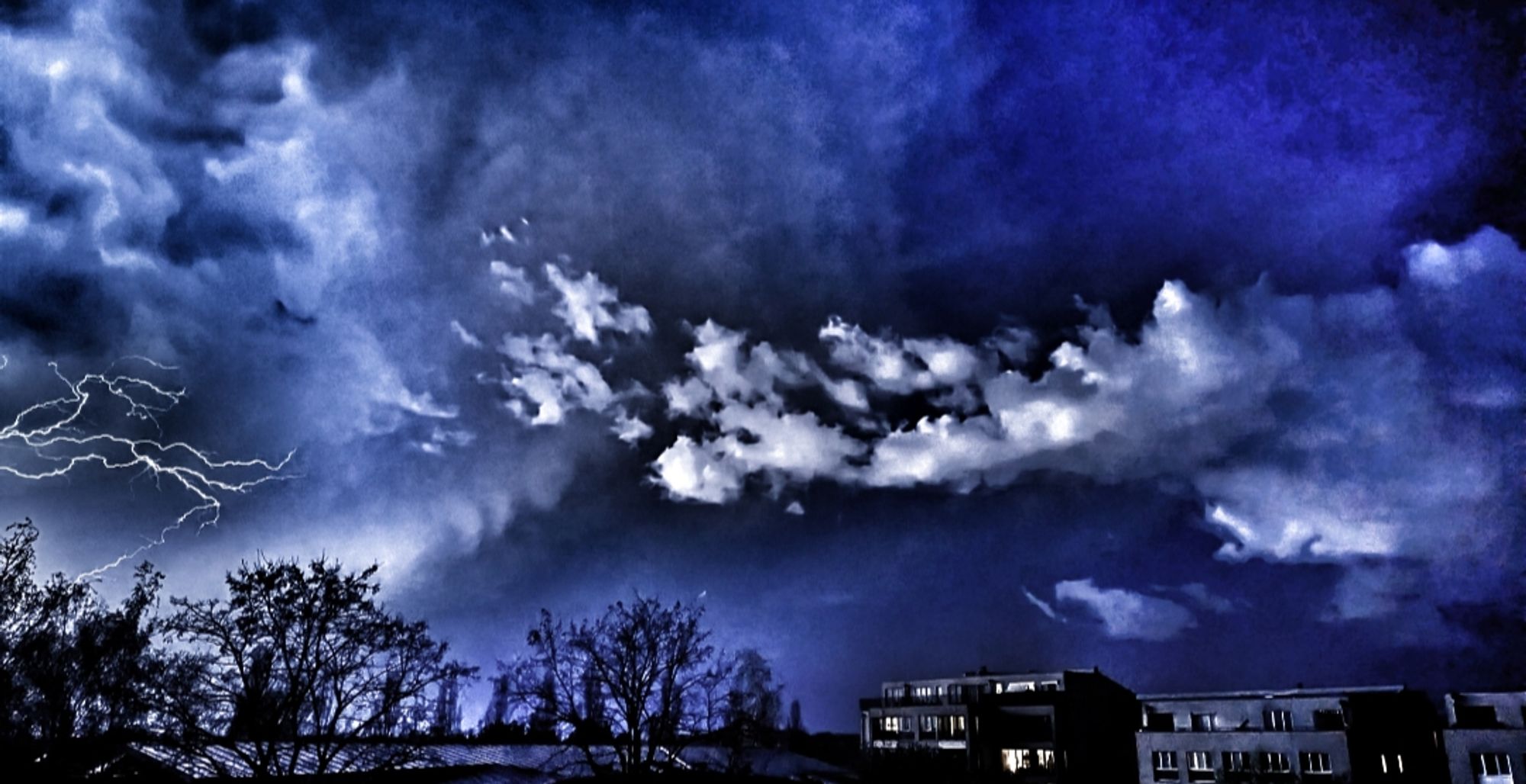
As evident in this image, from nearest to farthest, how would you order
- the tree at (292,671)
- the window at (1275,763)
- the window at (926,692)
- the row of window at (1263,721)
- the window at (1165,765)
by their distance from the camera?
the tree at (292,671)
the window at (1275,763)
the row of window at (1263,721)
the window at (1165,765)
the window at (926,692)

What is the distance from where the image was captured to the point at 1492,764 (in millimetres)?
54781

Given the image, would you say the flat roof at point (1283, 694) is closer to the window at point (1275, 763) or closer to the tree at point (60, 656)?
the window at point (1275, 763)

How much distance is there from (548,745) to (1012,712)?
2089 inches

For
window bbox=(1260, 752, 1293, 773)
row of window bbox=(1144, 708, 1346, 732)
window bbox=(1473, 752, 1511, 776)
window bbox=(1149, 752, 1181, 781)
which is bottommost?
window bbox=(1149, 752, 1181, 781)

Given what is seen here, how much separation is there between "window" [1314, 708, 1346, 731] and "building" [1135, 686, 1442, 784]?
0.06m

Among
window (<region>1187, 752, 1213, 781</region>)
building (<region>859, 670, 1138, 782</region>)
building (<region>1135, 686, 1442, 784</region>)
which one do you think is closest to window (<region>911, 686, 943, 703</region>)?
building (<region>859, 670, 1138, 782</region>)

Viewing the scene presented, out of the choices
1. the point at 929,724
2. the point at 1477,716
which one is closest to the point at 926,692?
the point at 929,724

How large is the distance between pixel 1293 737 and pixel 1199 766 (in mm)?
7869

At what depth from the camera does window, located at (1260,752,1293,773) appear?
61.0 m

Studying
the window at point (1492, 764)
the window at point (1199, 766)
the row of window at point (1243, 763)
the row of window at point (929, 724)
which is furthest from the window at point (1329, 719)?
the row of window at point (929, 724)

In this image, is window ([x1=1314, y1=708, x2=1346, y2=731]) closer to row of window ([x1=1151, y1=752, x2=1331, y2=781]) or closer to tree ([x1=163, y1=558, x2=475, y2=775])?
row of window ([x1=1151, y1=752, x2=1331, y2=781])

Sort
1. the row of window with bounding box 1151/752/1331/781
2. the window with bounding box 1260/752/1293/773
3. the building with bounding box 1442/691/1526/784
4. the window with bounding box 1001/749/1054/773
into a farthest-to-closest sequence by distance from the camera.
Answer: the window with bounding box 1001/749/1054/773
the window with bounding box 1260/752/1293/773
the row of window with bounding box 1151/752/1331/781
the building with bounding box 1442/691/1526/784

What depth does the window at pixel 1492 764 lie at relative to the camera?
5431 centimetres

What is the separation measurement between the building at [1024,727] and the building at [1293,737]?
14.3 metres
